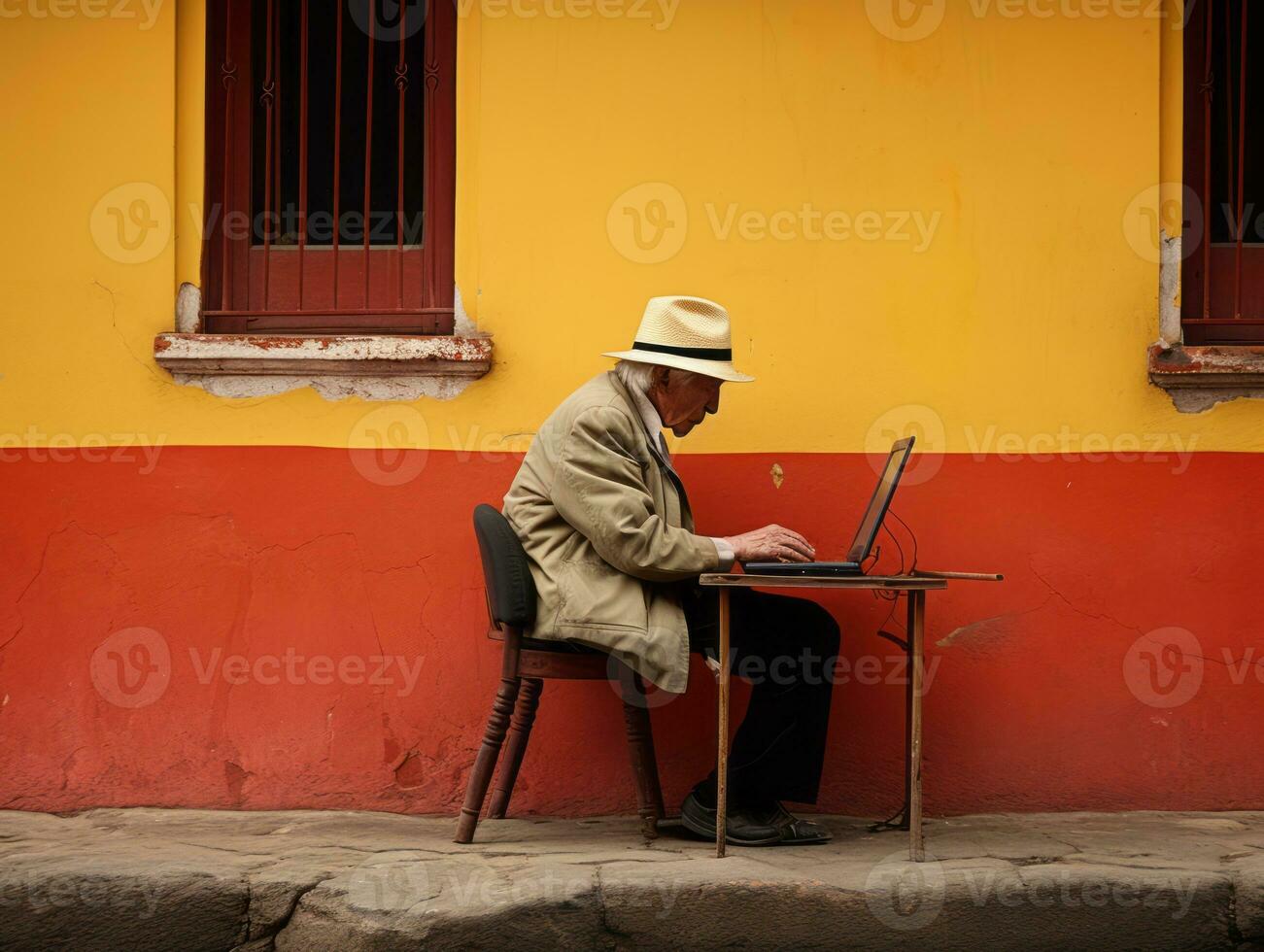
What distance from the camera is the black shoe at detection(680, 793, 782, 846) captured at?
12.9ft

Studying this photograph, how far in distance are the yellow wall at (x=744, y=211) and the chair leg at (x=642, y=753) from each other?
904 mm

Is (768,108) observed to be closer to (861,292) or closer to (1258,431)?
(861,292)

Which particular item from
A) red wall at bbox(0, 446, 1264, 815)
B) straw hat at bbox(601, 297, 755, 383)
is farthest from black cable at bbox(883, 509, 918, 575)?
straw hat at bbox(601, 297, 755, 383)

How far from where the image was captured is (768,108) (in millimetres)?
4492

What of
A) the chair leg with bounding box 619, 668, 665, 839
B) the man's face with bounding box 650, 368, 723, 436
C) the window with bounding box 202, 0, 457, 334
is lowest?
the chair leg with bounding box 619, 668, 665, 839

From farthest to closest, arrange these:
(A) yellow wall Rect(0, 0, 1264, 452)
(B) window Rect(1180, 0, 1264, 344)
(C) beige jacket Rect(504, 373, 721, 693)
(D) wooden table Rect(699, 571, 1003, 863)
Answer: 1. (B) window Rect(1180, 0, 1264, 344)
2. (A) yellow wall Rect(0, 0, 1264, 452)
3. (C) beige jacket Rect(504, 373, 721, 693)
4. (D) wooden table Rect(699, 571, 1003, 863)

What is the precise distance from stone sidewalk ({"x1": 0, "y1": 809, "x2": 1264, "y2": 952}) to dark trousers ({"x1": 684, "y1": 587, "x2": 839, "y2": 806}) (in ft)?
0.87

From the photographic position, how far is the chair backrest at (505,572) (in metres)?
3.80

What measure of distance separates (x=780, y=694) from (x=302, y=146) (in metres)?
2.31

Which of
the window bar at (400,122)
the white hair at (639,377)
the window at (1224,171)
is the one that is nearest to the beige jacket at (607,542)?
the white hair at (639,377)

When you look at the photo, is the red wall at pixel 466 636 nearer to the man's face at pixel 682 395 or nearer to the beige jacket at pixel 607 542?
the man's face at pixel 682 395

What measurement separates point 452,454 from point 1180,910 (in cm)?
237

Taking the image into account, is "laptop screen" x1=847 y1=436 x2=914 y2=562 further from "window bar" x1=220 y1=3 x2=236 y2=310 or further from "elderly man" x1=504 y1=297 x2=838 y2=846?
"window bar" x1=220 y1=3 x2=236 y2=310

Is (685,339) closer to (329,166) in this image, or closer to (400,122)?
(400,122)
